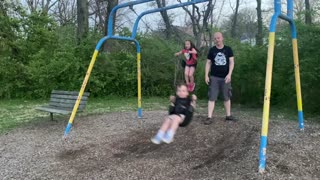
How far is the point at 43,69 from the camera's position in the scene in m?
13.5

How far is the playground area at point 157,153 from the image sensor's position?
4.80m

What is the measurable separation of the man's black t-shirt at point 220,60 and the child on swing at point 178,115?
1408 millimetres

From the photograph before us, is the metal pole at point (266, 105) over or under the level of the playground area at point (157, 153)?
over

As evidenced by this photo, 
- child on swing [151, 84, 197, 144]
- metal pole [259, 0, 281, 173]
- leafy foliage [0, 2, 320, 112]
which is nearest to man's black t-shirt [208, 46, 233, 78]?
child on swing [151, 84, 197, 144]

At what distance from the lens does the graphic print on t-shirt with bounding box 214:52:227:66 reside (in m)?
6.81

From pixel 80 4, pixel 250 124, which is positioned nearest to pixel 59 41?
pixel 80 4

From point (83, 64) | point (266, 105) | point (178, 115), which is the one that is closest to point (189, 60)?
point (178, 115)

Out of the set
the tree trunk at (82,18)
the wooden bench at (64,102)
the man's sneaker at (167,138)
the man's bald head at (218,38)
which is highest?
the tree trunk at (82,18)

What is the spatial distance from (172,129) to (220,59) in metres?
2.30

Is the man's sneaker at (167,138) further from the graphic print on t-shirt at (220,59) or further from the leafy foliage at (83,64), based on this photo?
the leafy foliage at (83,64)

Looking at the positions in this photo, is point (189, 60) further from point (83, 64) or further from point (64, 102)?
point (83, 64)

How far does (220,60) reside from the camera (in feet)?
22.5

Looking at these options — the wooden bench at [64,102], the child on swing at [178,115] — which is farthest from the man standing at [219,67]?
the wooden bench at [64,102]

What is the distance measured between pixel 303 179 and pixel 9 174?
3.81 metres
